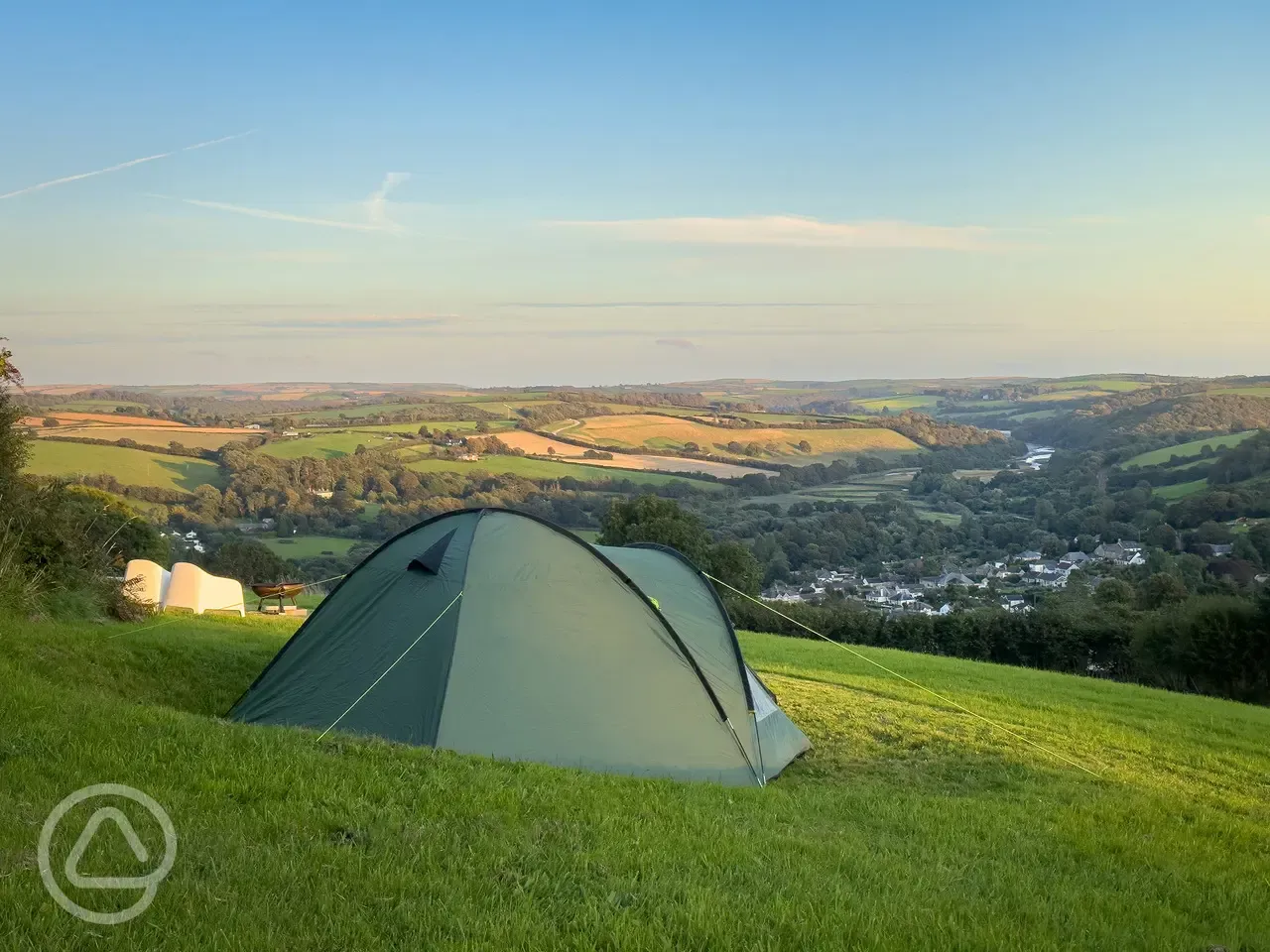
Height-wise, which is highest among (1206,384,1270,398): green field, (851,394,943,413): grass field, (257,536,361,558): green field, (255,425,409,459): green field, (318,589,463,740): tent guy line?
(1206,384,1270,398): green field

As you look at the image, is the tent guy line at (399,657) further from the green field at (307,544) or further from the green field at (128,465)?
the green field at (128,465)

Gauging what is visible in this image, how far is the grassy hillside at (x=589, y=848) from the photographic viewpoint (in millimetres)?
4098

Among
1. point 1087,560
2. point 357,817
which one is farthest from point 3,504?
point 1087,560

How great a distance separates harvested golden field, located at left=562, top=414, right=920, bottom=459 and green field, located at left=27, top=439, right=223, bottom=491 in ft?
93.5

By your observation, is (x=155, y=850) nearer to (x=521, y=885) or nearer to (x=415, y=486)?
(x=521, y=885)

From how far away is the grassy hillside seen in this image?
4.10 meters

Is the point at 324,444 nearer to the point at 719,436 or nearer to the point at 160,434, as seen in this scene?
the point at 160,434

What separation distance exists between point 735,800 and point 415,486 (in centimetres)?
5173

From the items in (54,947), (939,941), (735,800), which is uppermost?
(54,947)

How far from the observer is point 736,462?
78312 millimetres

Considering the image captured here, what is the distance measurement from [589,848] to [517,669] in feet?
12.1

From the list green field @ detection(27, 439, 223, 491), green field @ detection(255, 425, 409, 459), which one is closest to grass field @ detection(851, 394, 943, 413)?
green field @ detection(255, 425, 409, 459)

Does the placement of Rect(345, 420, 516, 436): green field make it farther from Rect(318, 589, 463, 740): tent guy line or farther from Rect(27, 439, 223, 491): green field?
Rect(318, 589, 463, 740): tent guy line

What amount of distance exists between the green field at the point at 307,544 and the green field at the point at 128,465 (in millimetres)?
8382
